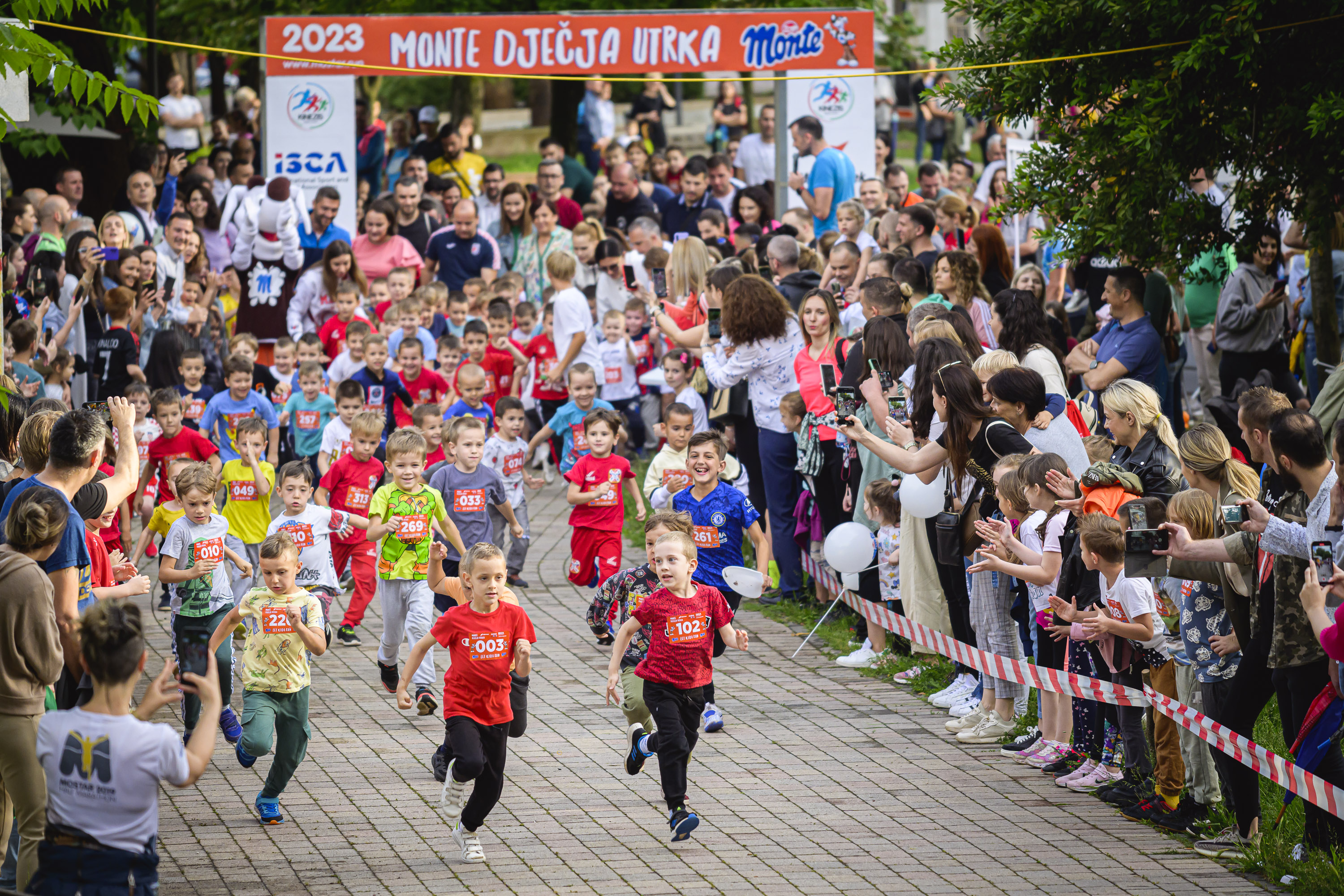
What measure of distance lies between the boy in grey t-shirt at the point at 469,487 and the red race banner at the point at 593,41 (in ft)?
28.2

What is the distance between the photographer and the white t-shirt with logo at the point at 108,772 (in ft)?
16.6

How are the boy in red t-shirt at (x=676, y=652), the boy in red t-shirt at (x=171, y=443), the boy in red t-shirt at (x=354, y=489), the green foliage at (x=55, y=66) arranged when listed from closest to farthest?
the green foliage at (x=55, y=66)
the boy in red t-shirt at (x=676, y=652)
the boy in red t-shirt at (x=354, y=489)
the boy in red t-shirt at (x=171, y=443)

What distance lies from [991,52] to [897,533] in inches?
130

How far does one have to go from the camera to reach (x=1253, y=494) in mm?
7215

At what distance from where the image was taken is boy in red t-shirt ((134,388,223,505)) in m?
11.6

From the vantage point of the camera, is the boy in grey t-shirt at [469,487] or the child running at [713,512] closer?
the child running at [713,512]

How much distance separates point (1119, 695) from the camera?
7.57 m

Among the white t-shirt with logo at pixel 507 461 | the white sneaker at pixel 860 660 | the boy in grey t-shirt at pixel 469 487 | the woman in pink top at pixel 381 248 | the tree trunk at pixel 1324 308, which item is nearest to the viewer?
the white sneaker at pixel 860 660

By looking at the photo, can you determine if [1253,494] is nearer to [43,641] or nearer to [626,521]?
[43,641]

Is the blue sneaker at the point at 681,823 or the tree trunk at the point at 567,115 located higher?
the tree trunk at the point at 567,115

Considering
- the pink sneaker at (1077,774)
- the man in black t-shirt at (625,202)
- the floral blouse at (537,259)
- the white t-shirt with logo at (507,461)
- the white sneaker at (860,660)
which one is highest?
the man in black t-shirt at (625,202)

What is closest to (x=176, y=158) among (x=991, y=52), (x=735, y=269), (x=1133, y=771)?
(x=735, y=269)

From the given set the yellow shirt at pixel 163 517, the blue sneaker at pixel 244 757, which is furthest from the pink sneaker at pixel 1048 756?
the yellow shirt at pixel 163 517

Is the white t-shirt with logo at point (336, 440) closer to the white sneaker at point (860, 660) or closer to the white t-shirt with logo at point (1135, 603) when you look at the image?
the white sneaker at point (860, 660)
